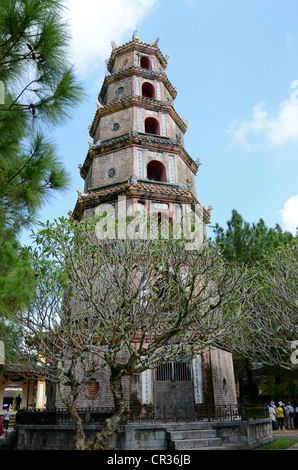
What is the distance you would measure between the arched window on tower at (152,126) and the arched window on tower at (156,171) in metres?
2.19

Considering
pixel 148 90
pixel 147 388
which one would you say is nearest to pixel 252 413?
pixel 147 388

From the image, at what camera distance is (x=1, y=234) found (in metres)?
6.42

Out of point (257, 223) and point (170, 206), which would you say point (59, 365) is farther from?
point (257, 223)

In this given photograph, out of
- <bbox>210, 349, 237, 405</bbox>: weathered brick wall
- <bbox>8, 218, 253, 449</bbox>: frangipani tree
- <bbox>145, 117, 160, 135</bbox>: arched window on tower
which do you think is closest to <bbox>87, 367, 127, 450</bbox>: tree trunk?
<bbox>8, 218, 253, 449</bbox>: frangipani tree

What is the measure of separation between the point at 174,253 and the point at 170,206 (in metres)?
8.02

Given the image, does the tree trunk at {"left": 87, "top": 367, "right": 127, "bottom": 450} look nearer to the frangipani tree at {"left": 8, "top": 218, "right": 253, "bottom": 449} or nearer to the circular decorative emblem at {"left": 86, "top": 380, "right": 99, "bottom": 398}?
the frangipani tree at {"left": 8, "top": 218, "right": 253, "bottom": 449}

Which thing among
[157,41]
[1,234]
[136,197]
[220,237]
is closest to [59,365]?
[1,234]

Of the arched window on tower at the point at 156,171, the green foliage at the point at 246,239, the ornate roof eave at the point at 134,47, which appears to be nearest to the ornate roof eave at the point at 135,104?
the arched window on tower at the point at 156,171

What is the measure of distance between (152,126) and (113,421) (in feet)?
57.6

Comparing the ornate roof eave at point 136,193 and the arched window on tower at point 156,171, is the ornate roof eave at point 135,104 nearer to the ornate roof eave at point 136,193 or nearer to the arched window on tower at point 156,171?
the arched window on tower at point 156,171

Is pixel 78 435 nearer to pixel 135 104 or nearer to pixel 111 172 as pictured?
pixel 111 172

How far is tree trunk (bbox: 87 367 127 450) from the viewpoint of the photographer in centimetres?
873

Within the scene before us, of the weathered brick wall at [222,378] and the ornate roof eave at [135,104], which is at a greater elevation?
the ornate roof eave at [135,104]

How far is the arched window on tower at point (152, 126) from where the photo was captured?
69.8ft
